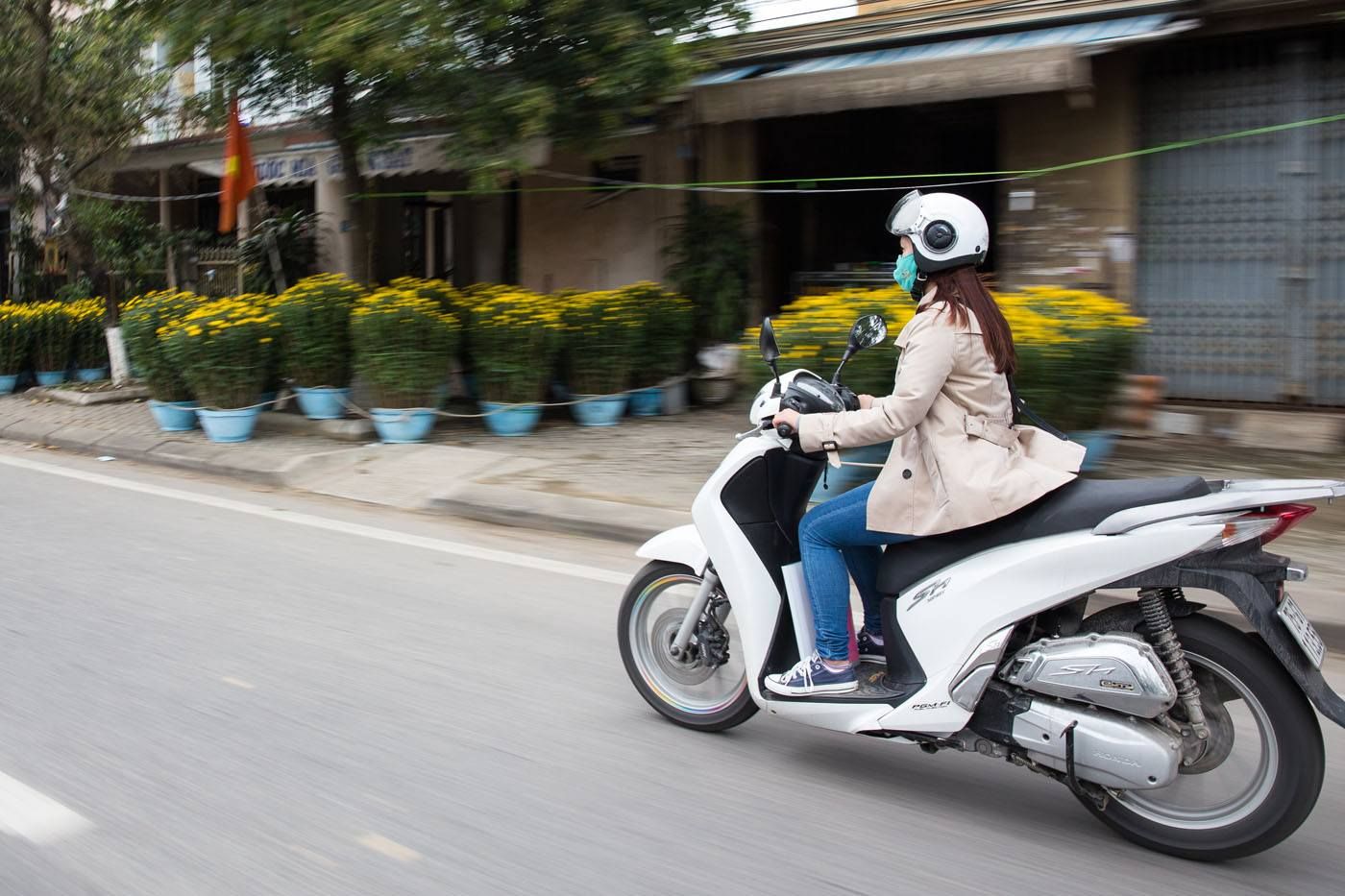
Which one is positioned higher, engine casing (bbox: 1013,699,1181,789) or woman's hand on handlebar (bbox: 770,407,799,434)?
woman's hand on handlebar (bbox: 770,407,799,434)

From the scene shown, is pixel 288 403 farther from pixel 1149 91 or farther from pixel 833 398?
pixel 833 398

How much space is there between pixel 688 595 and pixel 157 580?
138 inches

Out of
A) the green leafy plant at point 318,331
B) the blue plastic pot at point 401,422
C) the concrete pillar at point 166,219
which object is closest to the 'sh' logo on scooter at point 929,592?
the blue plastic pot at point 401,422

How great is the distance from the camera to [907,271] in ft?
12.0

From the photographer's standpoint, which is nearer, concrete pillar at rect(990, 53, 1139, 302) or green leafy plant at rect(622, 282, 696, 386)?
concrete pillar at rect(990, 53, 1139, 302)

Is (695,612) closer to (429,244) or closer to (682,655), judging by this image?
(682,655)

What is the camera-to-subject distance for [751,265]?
12.7 meters

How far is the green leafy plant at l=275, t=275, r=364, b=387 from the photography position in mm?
11102

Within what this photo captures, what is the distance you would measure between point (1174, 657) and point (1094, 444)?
463 centimetres

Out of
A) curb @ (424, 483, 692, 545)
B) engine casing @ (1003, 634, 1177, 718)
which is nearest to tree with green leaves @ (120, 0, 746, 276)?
curb @ (424, 483, 692, 545)

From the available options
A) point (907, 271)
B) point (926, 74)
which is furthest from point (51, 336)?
point (907, 271)

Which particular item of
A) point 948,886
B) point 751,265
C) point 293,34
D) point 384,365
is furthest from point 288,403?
point 948,886

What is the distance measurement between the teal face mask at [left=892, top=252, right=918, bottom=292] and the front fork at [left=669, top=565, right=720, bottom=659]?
1133 mm

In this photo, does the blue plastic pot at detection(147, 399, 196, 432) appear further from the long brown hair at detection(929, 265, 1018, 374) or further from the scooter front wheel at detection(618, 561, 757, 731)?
the long brown hair at detection(929, 265, 1018, 374)
